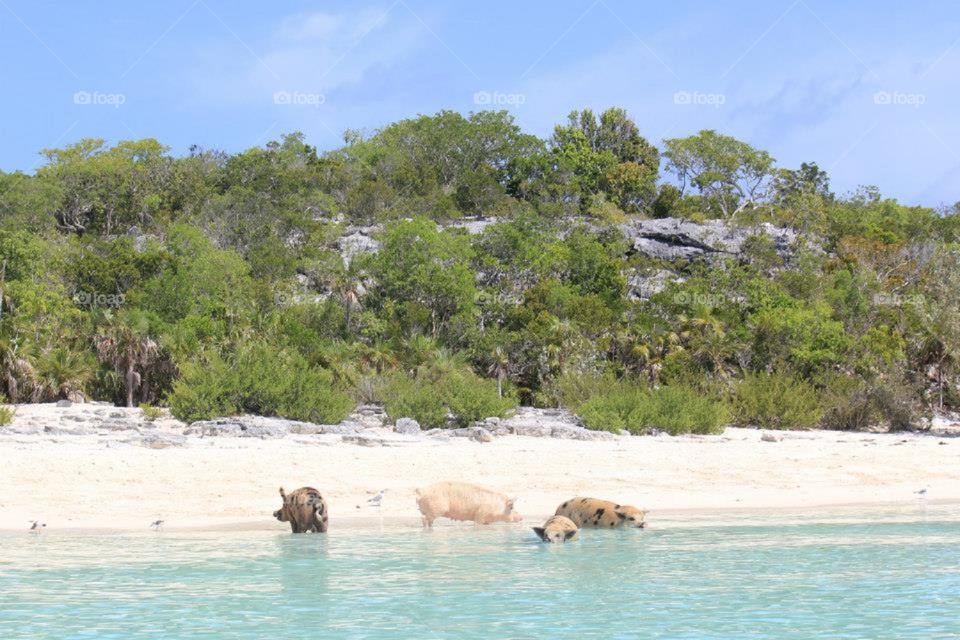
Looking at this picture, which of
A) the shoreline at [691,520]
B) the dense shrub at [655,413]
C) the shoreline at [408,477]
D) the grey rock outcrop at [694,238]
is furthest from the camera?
the grey rock outcrop at [694,238]

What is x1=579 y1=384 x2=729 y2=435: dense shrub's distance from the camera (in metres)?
28.4

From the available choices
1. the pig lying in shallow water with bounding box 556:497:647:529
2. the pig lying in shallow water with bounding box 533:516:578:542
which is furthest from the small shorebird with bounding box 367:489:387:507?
the pig lying in shallow water with bounding box 533:516:578:542

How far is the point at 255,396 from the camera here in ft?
96.0

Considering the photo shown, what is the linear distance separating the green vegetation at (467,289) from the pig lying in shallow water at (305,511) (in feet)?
44.8

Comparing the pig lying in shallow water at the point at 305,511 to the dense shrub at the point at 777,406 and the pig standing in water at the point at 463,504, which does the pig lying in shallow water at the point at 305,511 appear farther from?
the dense shrub at the point at 777,406

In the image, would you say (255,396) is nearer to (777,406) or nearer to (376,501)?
(376,501)

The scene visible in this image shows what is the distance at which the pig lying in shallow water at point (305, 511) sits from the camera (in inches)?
579

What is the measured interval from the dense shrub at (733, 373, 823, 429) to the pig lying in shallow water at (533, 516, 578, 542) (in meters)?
20.0

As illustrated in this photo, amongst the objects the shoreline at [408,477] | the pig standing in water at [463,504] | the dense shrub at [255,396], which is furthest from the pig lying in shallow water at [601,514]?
the dense shrub at [255,396]

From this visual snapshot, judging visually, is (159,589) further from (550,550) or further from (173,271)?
(173,271)

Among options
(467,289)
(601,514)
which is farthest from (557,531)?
(467,289)

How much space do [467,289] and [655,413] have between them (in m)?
24.2

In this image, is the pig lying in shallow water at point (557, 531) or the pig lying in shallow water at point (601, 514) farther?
the pig lying in shallow water at point (601, 514)

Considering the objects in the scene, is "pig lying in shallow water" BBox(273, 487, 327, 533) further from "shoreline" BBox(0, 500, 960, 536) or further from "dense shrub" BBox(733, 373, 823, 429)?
"dense shrub" BBox(733, 373, 823, 429)
